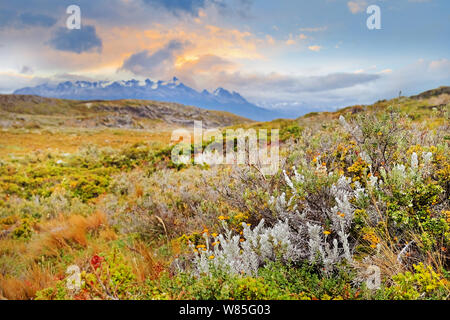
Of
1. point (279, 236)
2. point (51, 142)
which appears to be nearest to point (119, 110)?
point (51, 142)

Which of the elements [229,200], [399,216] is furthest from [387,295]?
[229,200]

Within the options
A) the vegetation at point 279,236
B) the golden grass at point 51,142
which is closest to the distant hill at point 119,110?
the golden grass at point 51,142

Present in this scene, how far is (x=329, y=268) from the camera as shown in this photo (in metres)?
2.47

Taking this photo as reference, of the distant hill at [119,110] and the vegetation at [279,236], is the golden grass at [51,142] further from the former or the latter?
the distant hill at [119,110]

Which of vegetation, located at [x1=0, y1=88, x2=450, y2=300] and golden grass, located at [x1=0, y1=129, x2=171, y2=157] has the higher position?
golden grass, located at [x1=0, y1=129, x2=171, y2=157]

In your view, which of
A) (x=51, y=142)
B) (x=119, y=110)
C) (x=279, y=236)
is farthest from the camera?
(x=119, y=110)

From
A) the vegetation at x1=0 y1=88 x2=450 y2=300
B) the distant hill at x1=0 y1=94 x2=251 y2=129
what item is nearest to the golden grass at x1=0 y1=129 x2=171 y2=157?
the vegetation at x1=0 y1=88 x2=450 y2=300

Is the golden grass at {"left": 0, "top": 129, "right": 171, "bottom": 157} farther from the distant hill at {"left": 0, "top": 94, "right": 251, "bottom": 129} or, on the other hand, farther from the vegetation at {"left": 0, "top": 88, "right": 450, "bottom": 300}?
the distant hill at {"left": 0, "top": 94, "right": 251, "bottom": 129}

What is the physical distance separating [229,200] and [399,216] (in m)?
2.27

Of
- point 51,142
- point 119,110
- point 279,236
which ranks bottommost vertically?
point 279,236

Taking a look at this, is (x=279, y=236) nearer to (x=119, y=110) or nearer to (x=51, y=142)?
(x=51, y=142)

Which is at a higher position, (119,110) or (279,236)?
(119,110)

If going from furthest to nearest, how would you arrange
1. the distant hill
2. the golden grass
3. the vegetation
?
the distant hill < the golden grass < the vegetation

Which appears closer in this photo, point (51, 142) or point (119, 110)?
point (51, 142)
